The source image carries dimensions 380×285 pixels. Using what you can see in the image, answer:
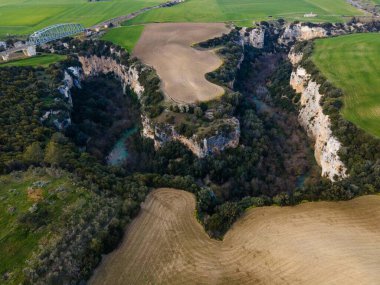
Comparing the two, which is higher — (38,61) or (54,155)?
(38,61)

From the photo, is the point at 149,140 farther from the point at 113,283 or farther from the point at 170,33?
the point at 170,33

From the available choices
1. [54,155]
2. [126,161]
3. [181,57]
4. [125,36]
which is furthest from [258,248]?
[125,36]

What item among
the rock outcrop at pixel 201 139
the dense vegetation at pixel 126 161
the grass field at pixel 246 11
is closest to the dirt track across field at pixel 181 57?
the dense vegetation at pixel 126 161

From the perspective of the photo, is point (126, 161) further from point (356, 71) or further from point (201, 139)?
point (356, 71)

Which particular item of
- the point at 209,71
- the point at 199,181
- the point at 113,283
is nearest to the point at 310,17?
the point at 209,71

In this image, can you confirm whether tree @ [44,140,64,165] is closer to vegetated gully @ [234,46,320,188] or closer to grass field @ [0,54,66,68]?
vegetated gully @ [234,46,320,188]

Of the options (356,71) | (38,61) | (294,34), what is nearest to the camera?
(356,71)

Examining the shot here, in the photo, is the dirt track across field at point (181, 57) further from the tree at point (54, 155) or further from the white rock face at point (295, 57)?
the tree at point (54, 155)
